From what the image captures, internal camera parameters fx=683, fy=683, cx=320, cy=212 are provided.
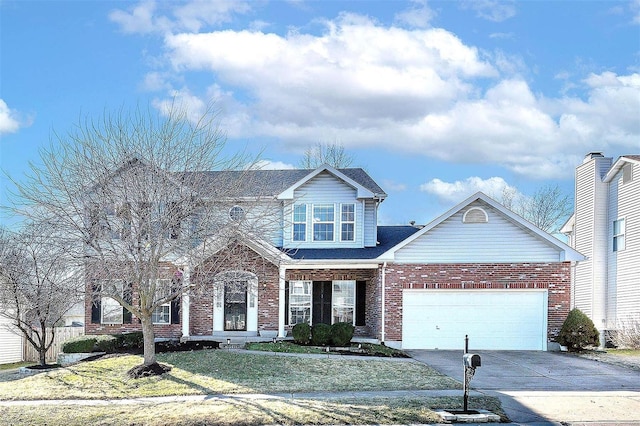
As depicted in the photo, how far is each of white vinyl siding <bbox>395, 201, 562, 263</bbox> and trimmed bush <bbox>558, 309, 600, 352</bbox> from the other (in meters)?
2.05

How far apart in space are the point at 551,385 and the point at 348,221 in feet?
35.5

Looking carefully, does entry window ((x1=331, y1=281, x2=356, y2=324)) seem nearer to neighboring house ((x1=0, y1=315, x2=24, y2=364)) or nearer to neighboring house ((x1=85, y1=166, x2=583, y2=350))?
neighboring house ((x1=85, y1=166, x2=583, y2=350))

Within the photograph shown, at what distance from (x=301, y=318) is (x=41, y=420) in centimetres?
1358

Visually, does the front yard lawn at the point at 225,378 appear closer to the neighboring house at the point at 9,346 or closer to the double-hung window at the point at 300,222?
the double-hung window at the point at 300,222

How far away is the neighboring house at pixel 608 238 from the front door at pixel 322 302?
9834mm

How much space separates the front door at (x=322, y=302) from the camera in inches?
1005

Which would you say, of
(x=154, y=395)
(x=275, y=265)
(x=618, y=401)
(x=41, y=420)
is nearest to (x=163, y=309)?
(x=275, y=265)

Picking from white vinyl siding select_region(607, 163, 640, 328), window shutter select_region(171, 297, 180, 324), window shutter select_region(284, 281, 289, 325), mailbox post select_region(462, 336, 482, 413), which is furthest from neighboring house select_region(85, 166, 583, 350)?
mailbox post select_region(462, 336, 482, 413)

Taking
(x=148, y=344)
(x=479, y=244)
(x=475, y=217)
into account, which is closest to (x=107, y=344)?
(x=148, y=344)

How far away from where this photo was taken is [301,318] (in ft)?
83.8

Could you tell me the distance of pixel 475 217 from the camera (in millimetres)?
23172

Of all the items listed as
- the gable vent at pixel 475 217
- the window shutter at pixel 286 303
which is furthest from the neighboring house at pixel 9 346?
the gable vent at pixel 475 217

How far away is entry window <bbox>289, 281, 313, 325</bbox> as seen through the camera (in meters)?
25.5

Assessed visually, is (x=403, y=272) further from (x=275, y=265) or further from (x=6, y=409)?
(x=6, y=409)
